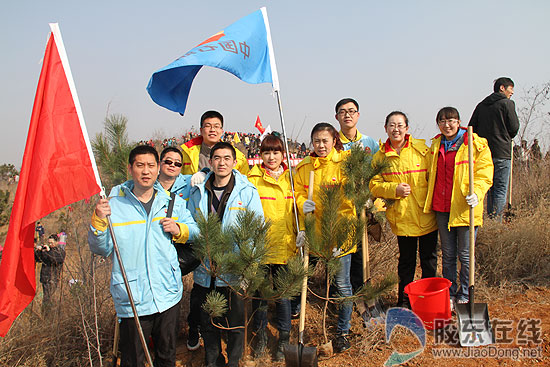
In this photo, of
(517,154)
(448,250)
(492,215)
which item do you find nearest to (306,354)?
(448,250)

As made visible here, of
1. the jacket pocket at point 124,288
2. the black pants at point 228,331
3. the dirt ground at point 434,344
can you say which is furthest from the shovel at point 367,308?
the jacket pocket at point 124,288

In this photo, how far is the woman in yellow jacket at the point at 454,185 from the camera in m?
3.66

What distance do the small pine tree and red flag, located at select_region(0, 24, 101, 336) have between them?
32.8 inches

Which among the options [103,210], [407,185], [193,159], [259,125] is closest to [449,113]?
[407,185]

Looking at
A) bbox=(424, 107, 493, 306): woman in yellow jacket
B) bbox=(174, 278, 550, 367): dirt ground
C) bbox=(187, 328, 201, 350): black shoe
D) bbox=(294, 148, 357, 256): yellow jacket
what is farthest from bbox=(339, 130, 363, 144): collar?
bbox=(187, 328, 201, 350): black shoe

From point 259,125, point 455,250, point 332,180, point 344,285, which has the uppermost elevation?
point 259,125

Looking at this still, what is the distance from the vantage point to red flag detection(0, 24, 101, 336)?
7.82ft

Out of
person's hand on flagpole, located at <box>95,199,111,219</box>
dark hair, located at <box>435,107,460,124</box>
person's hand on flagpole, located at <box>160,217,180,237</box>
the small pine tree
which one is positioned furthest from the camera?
dark hair, located at <box>435,107,460,124</box>

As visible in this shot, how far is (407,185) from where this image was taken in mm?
3729

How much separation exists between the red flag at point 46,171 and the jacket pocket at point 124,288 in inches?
20.1

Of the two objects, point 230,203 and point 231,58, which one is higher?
point 231,58

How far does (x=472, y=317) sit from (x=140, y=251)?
2.99 meters

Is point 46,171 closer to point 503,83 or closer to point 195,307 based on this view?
point 195,307

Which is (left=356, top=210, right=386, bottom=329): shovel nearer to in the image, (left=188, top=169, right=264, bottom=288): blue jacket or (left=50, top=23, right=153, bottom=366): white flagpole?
(left=188, top=169, right=264, bottom=288): blue jacket
